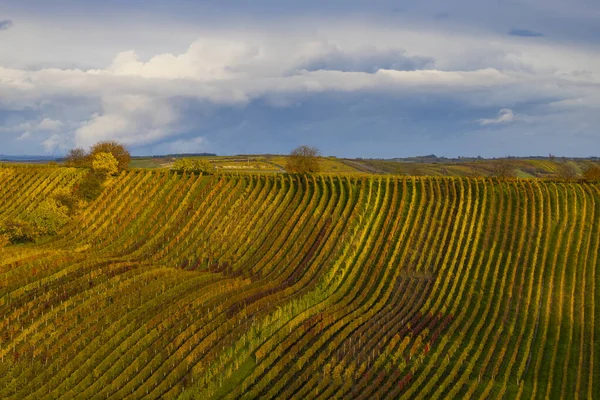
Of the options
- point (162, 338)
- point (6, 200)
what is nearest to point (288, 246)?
point (162, 338)

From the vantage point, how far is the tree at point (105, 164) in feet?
258

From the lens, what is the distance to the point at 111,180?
260 feet

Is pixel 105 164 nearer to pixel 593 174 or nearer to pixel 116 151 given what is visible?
pixel 116 151

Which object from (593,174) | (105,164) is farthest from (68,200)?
(593,174)

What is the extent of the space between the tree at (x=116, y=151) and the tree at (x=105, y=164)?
134 inches

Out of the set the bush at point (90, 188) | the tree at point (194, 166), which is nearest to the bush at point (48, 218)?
the bush at point (90, 188)

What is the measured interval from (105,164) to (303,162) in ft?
97.7

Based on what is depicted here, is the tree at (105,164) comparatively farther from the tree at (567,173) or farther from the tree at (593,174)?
the tree at (593,174)

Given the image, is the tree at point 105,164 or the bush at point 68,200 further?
the tree at point 105,164

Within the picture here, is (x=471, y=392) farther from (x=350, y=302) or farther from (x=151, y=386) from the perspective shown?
(x=151, y=386)

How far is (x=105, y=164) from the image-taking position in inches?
3103

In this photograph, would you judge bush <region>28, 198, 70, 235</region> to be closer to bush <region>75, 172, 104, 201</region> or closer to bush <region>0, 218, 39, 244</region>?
bush <region>0, 218, 39, 244</region>

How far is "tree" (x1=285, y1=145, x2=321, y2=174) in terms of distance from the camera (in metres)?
84.0

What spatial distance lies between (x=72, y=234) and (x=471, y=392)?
49.7 m
